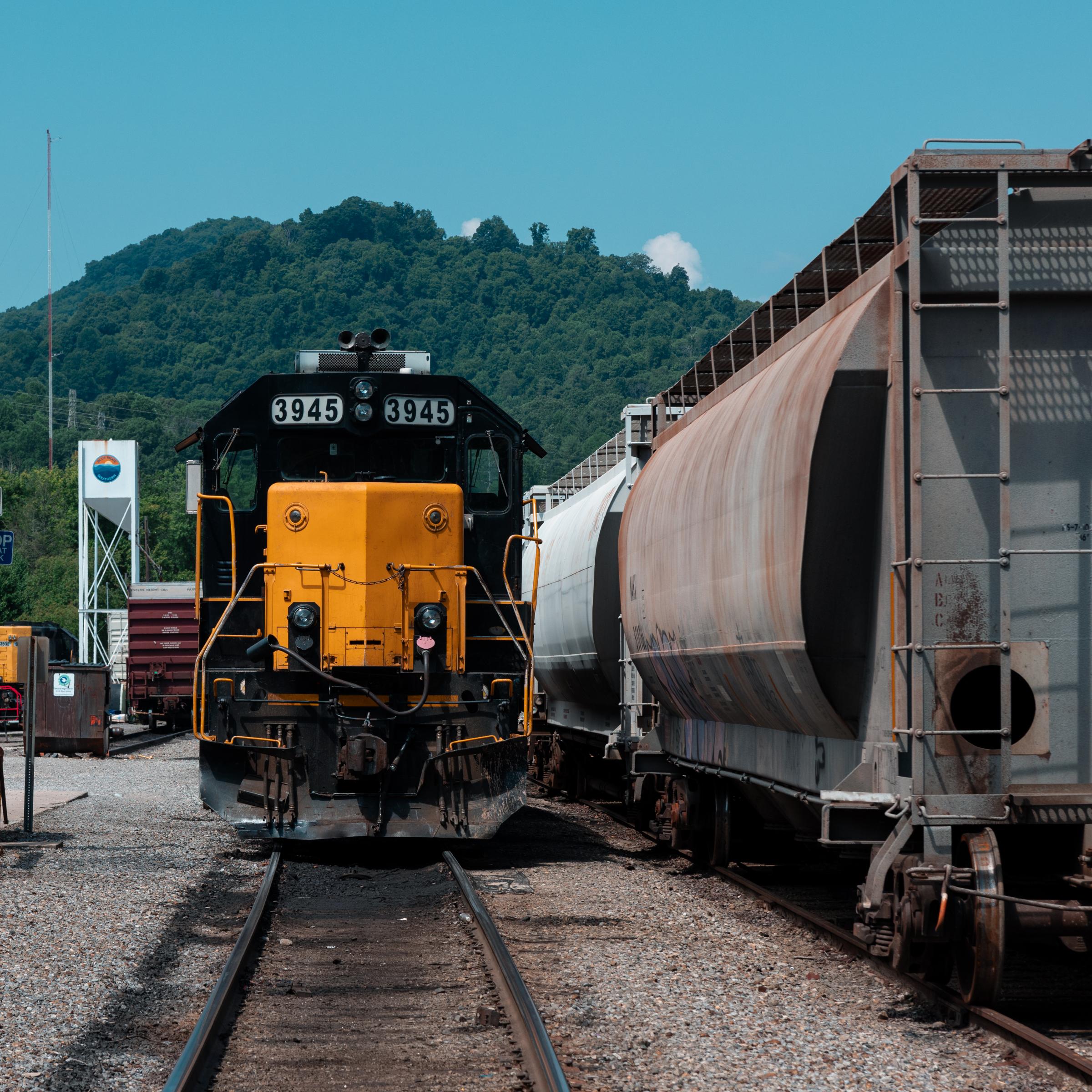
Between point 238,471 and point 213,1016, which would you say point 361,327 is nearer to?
point 238,471

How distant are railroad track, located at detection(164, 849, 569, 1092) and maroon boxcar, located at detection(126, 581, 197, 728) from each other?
29.0 meters

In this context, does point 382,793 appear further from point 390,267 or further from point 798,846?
point 390,267

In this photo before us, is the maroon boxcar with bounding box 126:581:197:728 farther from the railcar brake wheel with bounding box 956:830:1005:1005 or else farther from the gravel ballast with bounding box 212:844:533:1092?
the railcar brake wheel with bounding box 956:830:1005:1005

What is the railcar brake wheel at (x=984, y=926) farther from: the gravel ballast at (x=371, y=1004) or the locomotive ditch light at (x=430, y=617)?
the locomotive ditch light at (x=430, y=617)

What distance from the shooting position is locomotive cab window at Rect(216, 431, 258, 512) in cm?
1323

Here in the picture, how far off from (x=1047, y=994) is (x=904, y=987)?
75 cm

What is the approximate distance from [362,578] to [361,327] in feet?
438

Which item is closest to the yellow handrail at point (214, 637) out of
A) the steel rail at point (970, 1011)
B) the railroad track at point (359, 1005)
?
the railroad track at point (359, 1005)

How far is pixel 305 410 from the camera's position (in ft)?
43.1

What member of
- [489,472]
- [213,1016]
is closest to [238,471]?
[489,472]

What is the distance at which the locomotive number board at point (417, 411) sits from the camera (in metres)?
13.2

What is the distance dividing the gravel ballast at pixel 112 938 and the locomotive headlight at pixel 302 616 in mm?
2155

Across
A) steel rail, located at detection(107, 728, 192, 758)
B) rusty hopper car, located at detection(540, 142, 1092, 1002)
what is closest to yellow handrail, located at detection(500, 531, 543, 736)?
rusty hopper car, located at detection(540, 142, 1092, 1002)

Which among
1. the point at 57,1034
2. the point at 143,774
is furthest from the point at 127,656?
the point at 57,1034
